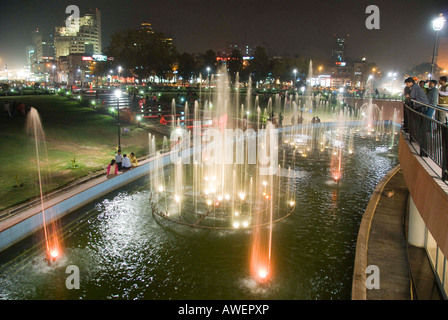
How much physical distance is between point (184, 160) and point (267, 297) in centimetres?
1232

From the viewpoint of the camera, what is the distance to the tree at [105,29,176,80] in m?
Answer: 63.2

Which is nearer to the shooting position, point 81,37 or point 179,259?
point 179,259

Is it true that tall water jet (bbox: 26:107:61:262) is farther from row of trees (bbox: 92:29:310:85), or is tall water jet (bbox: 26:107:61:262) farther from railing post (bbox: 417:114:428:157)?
row of trees (bbox: 92:29:310:85)

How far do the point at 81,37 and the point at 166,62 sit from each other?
415ft

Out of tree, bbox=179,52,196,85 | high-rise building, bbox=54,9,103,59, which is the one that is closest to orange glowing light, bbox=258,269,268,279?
tree, bbox=179,52,196,85

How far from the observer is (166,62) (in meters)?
65.2

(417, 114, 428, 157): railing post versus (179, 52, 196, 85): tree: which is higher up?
(179, 52, 196, 85): tree

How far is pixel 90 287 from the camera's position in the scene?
7320mm

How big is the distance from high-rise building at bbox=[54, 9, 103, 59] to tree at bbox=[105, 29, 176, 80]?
111 metres

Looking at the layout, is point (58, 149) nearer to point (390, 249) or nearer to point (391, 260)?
point (390, 249)

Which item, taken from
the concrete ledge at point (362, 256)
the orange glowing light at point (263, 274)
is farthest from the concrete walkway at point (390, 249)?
the orange glowing light at point (263, 274)

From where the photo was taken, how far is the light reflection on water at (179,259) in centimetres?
720

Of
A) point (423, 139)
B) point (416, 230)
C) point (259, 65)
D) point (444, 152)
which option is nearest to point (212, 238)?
point (416, 230)

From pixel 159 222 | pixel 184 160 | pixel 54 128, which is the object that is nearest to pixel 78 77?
pixel 54 128
